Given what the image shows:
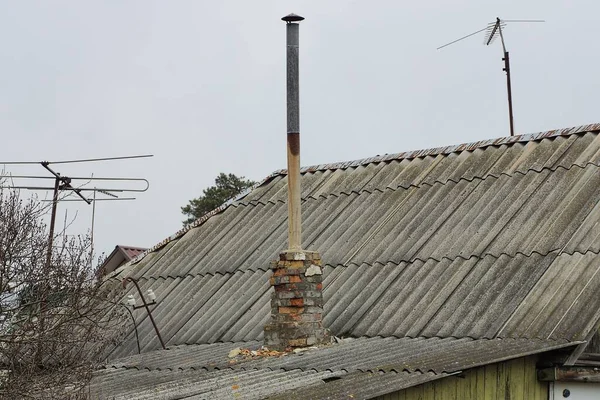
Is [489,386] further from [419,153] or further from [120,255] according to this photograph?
[120,255]

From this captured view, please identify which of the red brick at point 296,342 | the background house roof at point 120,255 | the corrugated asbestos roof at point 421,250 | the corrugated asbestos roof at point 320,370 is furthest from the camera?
the background house roof at point 120,255

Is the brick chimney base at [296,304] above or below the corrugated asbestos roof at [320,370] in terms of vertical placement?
above

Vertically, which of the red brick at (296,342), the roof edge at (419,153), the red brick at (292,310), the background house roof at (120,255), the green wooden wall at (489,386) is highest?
the roof edge at (419,153)

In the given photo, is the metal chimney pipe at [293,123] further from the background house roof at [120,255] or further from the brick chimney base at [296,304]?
the background house roof at [120,255]

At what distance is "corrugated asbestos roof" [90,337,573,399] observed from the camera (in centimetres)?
847

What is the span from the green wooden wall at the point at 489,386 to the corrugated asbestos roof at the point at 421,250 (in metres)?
0.41

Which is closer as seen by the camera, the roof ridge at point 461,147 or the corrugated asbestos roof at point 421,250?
the corrugated asbestos roof at point 421,250

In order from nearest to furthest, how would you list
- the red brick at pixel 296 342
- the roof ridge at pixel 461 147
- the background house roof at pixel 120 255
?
the red brick at pixel 296 342, the roof ridge at pixel 461 147, the background house roof at pixel 120 255

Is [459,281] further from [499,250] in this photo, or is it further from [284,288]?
[284,288]

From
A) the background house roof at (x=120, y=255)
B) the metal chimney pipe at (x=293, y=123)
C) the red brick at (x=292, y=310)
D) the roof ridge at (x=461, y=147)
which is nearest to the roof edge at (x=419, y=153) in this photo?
the roof ridge at (x=461, y=147)

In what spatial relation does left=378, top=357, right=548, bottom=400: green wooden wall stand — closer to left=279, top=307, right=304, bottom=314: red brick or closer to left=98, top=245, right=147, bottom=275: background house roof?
left=279, top=307, right=304, bottom=314: red brick

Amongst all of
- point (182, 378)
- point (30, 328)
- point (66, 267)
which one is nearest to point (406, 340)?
point (182, 378)

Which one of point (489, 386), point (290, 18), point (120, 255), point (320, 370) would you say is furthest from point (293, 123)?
point (120, 255)

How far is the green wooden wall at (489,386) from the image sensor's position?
897 cm
